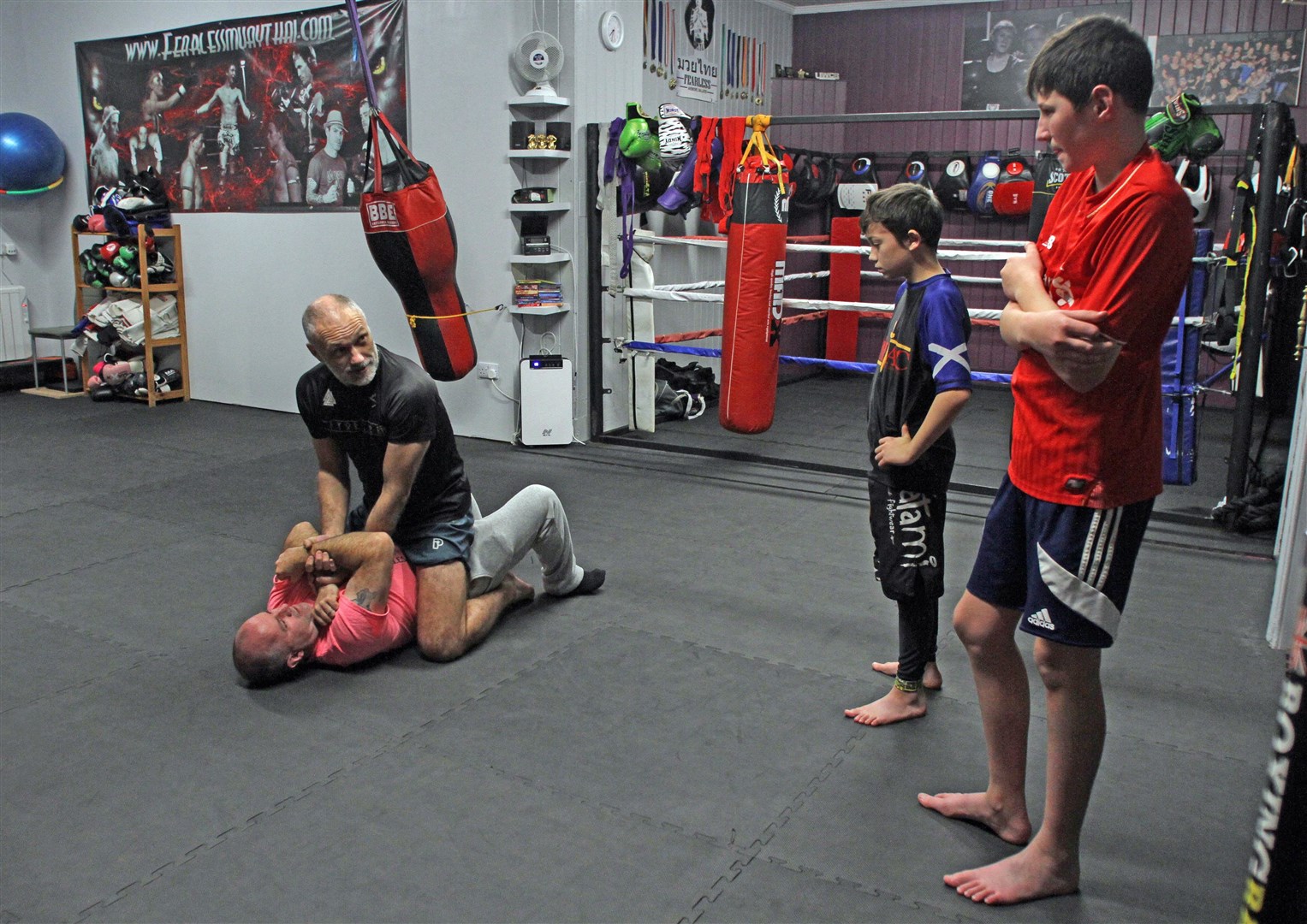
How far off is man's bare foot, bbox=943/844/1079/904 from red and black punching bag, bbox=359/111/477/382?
4.03m

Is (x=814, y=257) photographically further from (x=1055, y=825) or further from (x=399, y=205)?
(x=1055, y=825)

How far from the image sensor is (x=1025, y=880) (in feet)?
6.46

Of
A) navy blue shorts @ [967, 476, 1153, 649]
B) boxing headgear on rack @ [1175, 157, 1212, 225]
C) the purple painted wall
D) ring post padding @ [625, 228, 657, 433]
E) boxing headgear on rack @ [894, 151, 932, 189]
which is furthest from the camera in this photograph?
the purple painted wall

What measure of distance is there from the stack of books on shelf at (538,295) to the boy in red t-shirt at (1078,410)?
4.21 m

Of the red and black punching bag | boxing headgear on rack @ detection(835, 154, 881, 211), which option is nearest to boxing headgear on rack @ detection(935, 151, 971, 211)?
boxing headgear on rack @ detection(835, 154, 881, 211)

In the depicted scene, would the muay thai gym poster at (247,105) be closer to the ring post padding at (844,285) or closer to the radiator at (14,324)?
the radiator at (14,324)

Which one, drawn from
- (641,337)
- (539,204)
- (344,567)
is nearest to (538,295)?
(539,204)

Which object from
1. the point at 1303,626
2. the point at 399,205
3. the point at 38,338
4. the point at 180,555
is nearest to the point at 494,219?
the point at 399,205

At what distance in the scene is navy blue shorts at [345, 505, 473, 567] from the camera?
3.15 metres

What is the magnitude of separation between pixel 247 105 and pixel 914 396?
19.4ft

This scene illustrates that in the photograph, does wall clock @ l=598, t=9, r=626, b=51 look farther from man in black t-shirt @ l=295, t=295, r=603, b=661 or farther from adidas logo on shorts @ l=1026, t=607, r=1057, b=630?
adidas logo on shorts @ l=1026, t=607, r=1057, b=630

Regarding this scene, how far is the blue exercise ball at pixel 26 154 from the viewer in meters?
7.45

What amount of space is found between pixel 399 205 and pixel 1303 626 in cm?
477

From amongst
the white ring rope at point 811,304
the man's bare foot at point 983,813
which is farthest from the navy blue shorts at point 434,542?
the white ring rope at point 811,304
